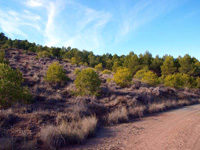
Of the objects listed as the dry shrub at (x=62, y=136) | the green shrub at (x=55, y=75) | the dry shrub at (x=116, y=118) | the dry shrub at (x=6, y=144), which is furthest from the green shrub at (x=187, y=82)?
the dry shrub at (x=6, y=144)

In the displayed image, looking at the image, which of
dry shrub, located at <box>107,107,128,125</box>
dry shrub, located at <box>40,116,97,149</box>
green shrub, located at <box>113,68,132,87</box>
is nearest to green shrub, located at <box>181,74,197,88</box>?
green shrub, located at <box>113,68,132,87</box>

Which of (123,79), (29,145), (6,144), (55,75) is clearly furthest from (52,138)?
(123,79)

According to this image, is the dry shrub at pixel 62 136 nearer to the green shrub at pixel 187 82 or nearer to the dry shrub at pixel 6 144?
the dry shrub at pixel 6 144

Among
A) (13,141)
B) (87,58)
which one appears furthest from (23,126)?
(87,58)

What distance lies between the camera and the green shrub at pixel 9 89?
7.33m

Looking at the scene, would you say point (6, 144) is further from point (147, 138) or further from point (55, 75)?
point (55, 75)

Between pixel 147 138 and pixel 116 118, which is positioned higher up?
pixel 116 118

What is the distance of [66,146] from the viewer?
4453 millimetres

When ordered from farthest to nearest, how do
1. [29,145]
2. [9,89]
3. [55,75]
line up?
[55,75] → [9,89] → [29,145]

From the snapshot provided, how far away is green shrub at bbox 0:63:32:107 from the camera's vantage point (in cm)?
733

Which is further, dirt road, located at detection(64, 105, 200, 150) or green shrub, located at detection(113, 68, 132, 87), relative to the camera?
green shrub, located at detection(113, 68, 132, 87)

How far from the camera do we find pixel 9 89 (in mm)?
7500

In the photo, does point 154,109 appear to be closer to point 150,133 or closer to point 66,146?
point 150,133

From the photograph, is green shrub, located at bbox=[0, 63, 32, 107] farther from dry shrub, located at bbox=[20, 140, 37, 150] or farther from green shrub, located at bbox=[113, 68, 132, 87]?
green shrub, located at bbox=[113, 68, 132, 87]
